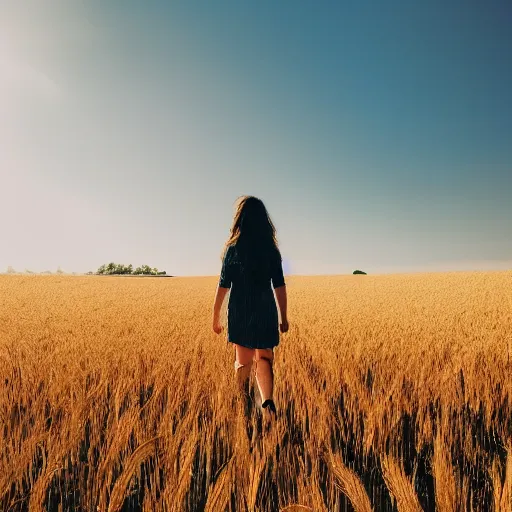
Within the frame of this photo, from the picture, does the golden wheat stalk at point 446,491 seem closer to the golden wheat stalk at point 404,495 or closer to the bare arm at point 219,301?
the golden wheat stalk at point 404,495

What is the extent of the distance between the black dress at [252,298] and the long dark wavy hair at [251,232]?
0.15 ft

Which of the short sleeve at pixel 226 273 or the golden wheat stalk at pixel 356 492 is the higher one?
the short sleeve at pixel 226 273

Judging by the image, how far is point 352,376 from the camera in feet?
10.6

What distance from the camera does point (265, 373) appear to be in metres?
2.87

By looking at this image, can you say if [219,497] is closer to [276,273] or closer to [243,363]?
[243,363]

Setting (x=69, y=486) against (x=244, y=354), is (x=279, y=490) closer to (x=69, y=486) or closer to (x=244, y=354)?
(x=69, y=486)

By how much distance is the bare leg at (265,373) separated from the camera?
2750 millimetres

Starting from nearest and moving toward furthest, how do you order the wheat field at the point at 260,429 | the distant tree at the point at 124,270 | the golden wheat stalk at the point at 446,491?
the golden wheat stalk at the point at 446,491
the wheat field at the point at 260,429
the distant tree at the point at 124,270

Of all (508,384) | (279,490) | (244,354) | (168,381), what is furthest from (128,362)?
(508,384)

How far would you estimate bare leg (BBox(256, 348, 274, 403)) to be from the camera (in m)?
2.75

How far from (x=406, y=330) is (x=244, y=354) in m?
4.07

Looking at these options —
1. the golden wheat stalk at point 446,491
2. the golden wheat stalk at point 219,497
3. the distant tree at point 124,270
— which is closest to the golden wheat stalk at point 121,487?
the golden wheat stalk at point 219,497

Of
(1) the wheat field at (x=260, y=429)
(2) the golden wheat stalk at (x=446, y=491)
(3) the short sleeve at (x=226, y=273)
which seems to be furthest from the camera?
(3) the short sleeve at (x=226, y=273)

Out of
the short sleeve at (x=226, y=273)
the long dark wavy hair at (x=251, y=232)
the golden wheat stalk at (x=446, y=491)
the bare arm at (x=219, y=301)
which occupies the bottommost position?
the golden wheat stalk at (x=446, y=491)
